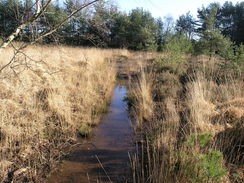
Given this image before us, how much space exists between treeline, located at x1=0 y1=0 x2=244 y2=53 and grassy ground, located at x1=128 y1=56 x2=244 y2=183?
1.52 metres

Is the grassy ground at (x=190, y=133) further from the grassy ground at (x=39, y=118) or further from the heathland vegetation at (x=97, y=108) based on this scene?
the grassy ground at (x=39, y=118)

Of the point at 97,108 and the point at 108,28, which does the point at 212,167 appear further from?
the point at 97,108

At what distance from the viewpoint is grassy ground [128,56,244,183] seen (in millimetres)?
1842

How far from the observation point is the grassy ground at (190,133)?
72.5 inches

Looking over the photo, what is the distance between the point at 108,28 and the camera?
8.34 ft

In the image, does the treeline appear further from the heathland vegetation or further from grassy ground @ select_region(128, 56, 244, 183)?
grassy ground @ select_region(128, 56, 244, 183)

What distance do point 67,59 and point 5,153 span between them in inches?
248

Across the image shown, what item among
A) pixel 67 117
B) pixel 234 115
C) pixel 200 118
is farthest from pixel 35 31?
pixel 234 115

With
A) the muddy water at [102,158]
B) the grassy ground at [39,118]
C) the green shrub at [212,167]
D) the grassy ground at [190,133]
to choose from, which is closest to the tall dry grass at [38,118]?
the grassy ground at [39,118]

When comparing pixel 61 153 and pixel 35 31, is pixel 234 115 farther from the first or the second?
pixel 35 31

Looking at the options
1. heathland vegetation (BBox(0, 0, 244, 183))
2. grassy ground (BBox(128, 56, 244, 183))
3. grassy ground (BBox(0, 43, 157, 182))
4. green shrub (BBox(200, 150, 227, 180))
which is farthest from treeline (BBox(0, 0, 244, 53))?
green shrub (BBox(200, 150, 227, 180))

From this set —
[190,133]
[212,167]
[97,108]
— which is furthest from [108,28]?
[97,108]

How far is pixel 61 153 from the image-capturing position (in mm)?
2818

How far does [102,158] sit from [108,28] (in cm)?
194
